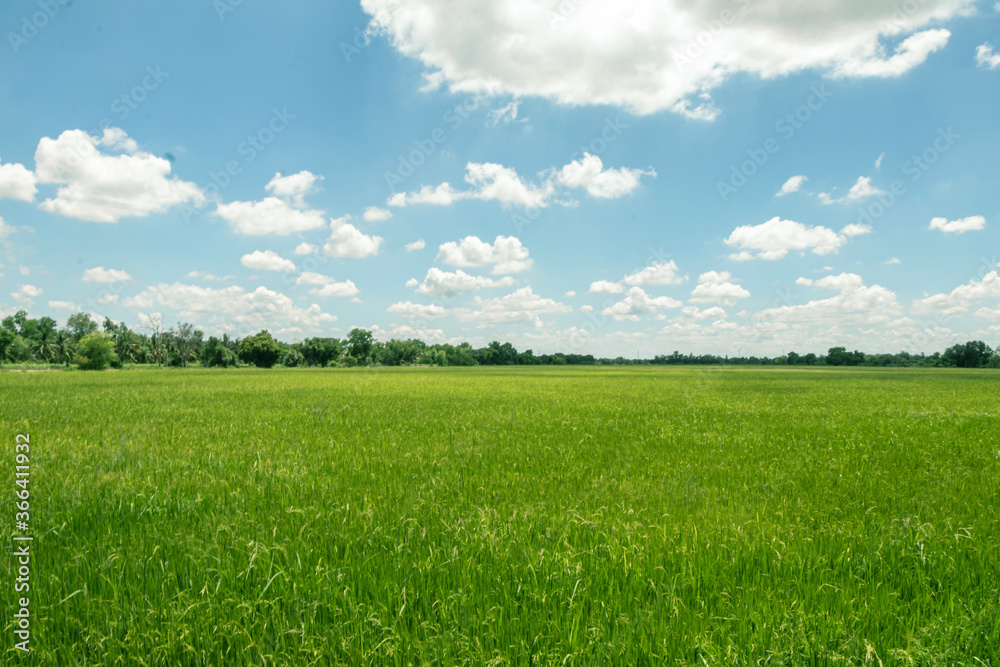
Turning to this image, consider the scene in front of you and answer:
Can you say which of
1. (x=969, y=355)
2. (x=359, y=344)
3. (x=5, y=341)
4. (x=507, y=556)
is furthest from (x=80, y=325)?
(x=969, y=355)

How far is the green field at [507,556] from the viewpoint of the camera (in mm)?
3586

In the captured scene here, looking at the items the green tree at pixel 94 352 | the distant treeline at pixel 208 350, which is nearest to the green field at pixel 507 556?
the green tree at pixel 94 352

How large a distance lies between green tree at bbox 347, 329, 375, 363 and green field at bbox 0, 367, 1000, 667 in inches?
6880

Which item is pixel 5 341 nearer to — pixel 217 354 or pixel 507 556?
pixel 217 354

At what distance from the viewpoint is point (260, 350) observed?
14338cm

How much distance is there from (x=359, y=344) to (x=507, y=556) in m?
184

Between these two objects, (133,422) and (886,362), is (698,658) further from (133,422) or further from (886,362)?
(886,362)

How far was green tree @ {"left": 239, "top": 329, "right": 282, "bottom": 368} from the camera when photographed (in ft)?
470

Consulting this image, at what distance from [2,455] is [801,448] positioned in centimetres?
1910

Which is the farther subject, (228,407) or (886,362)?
(886,362)

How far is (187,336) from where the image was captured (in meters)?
157

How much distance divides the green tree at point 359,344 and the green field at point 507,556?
175m

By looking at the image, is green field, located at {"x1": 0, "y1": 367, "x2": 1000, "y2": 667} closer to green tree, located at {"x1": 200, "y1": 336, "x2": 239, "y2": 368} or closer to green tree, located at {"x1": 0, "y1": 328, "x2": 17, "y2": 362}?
green tree, located at {"x1": 200, "y1": 336, "x2": 239, "y2": 368}

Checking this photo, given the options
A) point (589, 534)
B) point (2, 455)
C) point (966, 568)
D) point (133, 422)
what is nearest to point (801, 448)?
point (966, 568)
